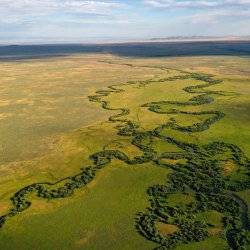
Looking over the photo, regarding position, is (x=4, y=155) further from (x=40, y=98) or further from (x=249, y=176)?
(x=40, y=98)

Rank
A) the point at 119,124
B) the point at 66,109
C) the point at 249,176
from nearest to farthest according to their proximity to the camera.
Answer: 1. the point at 249,176
2. the point at 119,124
3. the point at 66,109

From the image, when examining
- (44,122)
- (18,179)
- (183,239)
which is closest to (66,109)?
(44,122)

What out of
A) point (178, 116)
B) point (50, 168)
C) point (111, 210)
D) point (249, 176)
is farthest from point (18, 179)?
point (178, 116)

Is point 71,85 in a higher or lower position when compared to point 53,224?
lower

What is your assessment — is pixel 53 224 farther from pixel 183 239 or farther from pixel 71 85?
pixel 71 85

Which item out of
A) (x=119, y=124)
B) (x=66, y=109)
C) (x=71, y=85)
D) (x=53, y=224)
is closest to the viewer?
(x=53, y=224)

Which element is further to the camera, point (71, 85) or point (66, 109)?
point (71, 85)
